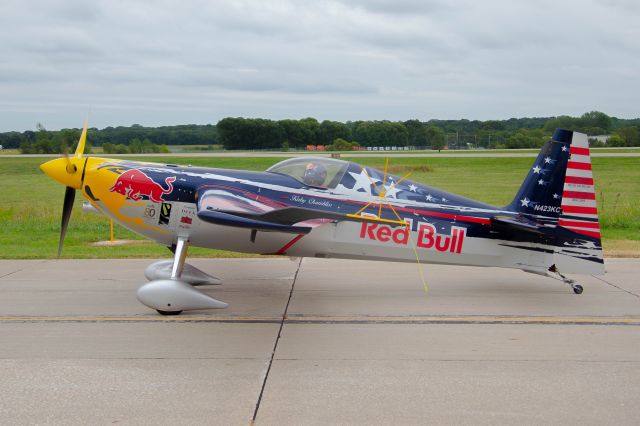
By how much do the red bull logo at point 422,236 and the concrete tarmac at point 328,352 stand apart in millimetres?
794

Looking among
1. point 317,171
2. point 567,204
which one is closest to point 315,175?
point 317,171

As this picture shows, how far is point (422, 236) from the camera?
9.36m

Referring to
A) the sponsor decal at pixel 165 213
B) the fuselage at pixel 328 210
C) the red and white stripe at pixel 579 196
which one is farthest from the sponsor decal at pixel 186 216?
the red and white stripe at pixel 579 196

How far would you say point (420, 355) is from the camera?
686cm

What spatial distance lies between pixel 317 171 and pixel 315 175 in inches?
2.6

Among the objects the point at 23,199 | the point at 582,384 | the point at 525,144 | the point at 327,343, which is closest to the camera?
the point at 582,384

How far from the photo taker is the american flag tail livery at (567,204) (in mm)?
9461

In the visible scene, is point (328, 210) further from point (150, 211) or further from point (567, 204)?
point (567, 204)

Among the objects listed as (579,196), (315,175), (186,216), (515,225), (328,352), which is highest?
(579,196)

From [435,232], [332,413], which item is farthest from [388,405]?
[435,232]

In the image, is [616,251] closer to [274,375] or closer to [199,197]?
[199,197]

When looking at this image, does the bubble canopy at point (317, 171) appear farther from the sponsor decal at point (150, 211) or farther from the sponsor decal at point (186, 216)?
the sponsor decal at point (150, 211)

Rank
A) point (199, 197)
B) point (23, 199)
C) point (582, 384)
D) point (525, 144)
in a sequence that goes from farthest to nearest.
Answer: point (525, 144) < point (23, 199) < point (199, 197) < point (582, 384)

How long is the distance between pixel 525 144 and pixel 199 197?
227 ft
